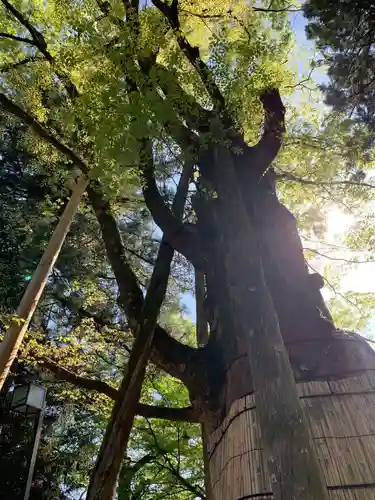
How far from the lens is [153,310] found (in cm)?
334

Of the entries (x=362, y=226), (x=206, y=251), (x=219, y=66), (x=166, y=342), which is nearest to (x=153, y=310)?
(x=166, y=342)

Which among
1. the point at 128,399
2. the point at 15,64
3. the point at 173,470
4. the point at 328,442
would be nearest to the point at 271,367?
the point at 328,442

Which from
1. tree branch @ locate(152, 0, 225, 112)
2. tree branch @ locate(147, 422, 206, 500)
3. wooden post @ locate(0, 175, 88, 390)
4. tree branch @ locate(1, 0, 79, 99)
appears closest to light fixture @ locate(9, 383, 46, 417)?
wooden post @ locate(0, 175, 88, 390)

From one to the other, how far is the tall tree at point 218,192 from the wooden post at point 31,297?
2.51 ft

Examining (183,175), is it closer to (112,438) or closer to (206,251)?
(206,251)

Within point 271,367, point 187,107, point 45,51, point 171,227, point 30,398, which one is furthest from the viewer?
point 45,51

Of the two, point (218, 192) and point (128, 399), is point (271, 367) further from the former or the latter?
point (218, 192)

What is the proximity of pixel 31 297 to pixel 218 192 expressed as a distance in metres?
3.01

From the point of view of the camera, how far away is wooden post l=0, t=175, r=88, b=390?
14.2ft

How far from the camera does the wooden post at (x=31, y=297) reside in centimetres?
434

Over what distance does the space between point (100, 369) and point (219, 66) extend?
21.4ft

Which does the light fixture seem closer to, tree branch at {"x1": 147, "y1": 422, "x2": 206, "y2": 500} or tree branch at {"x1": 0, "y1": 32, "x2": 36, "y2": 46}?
tree branch at {"x1": 147, "y1": 422, "x2": 206, "y2": 500}

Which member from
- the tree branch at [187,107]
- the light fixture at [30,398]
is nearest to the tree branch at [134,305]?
the tree branch at [187,107]

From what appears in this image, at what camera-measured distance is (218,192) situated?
10.2 feet
